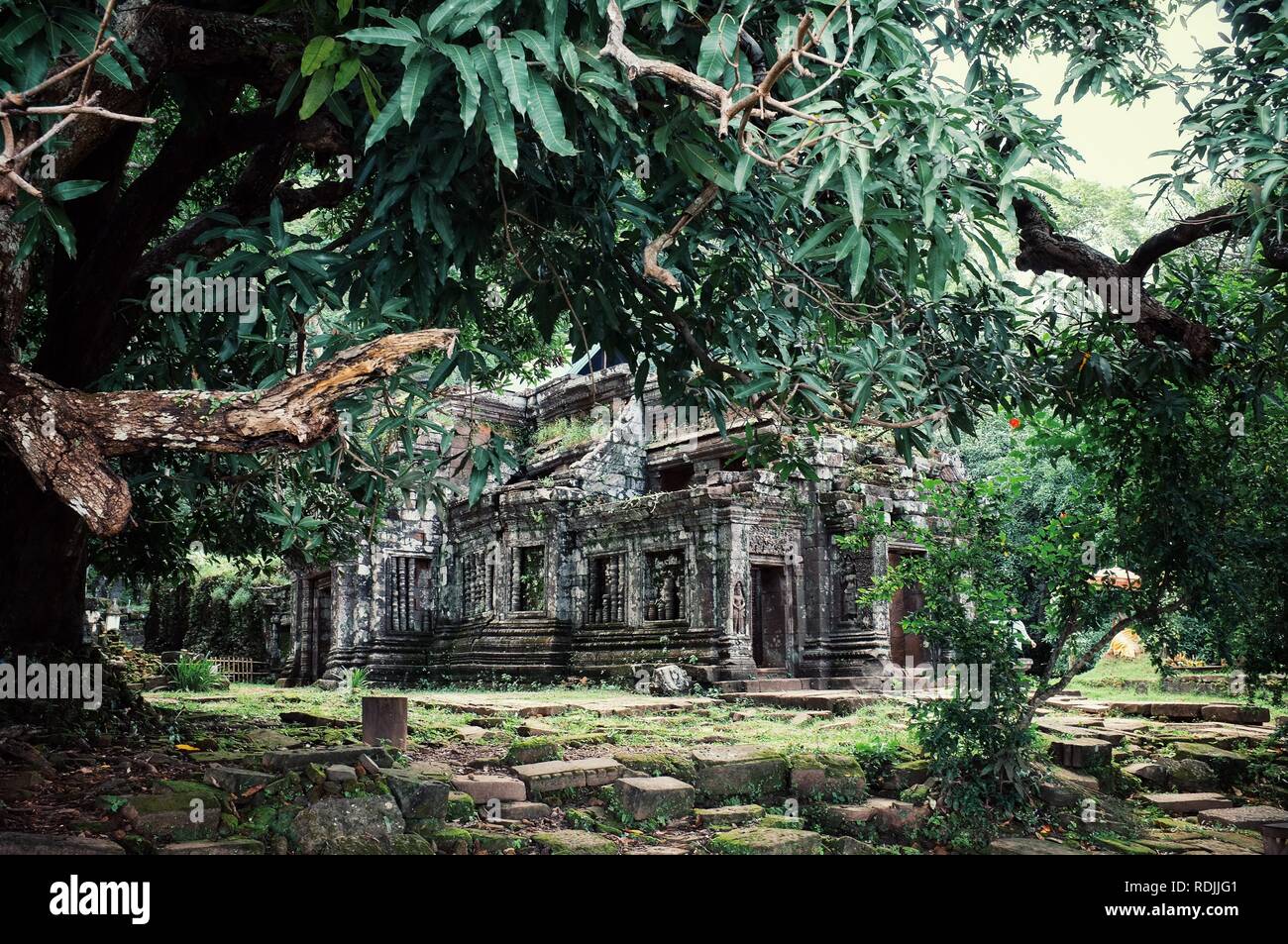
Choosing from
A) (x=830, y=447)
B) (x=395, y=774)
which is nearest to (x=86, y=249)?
(x=395, y=774)

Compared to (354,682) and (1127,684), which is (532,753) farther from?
(1127,684)

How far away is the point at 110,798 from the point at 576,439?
15.4m

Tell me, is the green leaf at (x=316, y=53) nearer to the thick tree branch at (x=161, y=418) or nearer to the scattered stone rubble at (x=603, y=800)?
the thick tree branch at (x=161, y=418)

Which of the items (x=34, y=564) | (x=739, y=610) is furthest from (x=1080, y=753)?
(x=34, y=564)

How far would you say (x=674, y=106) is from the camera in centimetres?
464

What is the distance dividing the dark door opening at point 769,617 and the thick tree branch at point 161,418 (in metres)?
11.7

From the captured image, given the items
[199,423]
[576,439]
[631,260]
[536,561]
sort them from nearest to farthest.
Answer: [199,423] < [631,260] < [536,561] < [576,439]

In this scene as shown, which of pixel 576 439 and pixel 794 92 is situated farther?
pixel 576 439

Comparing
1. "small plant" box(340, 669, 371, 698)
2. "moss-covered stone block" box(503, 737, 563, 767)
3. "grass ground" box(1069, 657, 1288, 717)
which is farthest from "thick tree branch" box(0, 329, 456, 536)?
"small plant" box(340, 669, 371, 698)

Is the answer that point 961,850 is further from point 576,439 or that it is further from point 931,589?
point 576,439

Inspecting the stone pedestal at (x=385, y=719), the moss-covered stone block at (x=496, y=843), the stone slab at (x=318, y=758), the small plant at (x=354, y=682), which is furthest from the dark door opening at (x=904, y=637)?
the moss-covered stone block at (x=496, y=843)

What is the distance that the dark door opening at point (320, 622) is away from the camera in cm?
2016

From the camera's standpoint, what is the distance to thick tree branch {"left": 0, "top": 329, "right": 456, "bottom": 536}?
402 cm

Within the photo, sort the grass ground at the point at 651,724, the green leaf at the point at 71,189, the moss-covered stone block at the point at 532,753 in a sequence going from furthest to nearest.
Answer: the grass ground at the point at 651,724
the moss-covered stone block at the point at 532,753
the green leaf at the point at 71,189
